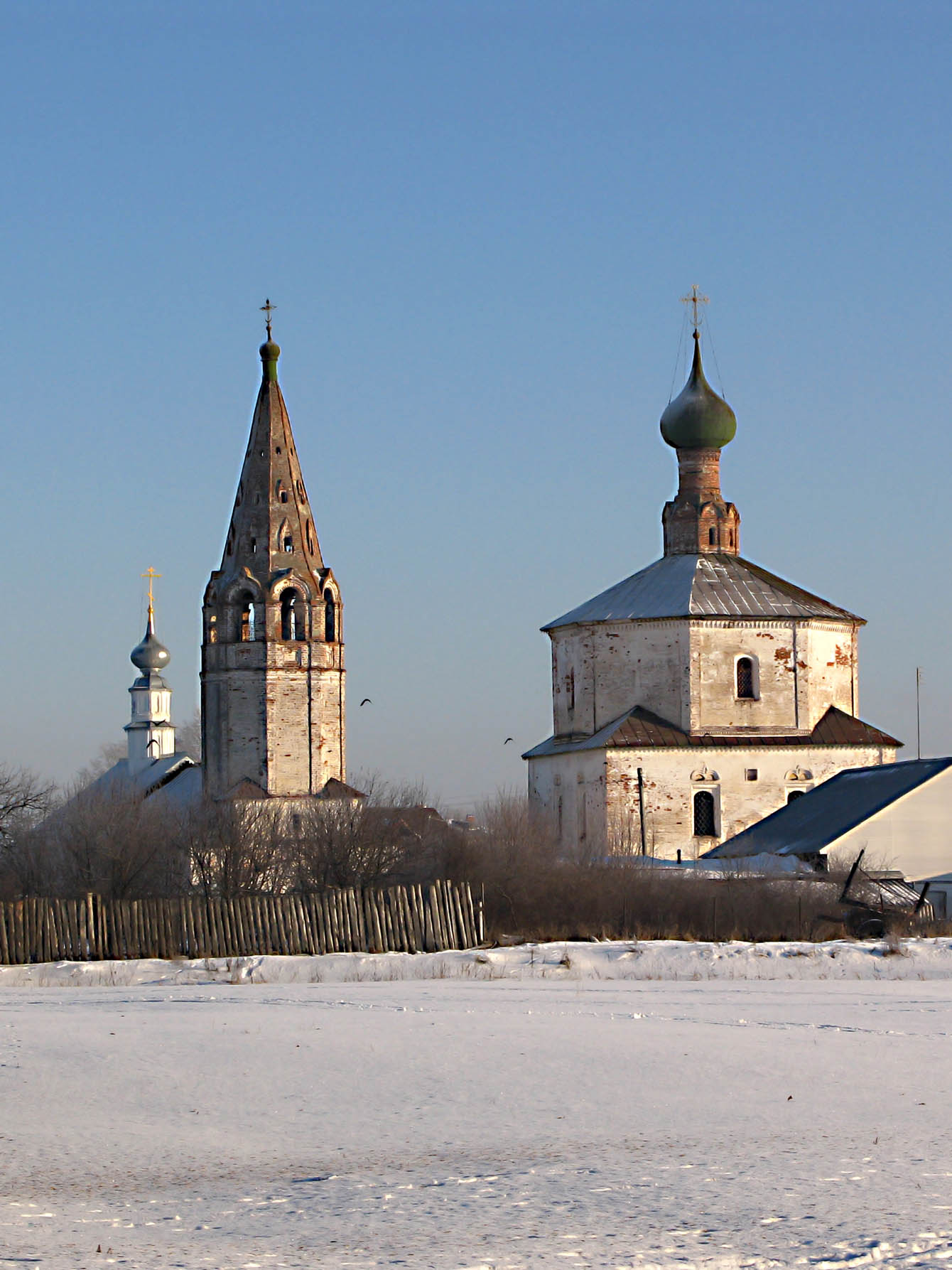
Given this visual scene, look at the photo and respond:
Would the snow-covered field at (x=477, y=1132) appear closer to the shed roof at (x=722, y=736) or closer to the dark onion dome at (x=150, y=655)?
the shed roof at (x=722, y=736)

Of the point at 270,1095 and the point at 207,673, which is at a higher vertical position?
the point at 207,673

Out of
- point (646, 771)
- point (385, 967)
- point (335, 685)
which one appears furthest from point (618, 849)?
point (385, 967)

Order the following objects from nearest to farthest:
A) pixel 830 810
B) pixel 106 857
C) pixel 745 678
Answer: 1. pixel 106 857
2. pixel 830 810
3. pixel 745 678

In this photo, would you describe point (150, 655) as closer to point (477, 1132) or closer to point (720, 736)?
point (720, 736)

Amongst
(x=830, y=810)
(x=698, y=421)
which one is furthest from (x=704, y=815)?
(x=698, y=421)

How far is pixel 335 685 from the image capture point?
4872cm

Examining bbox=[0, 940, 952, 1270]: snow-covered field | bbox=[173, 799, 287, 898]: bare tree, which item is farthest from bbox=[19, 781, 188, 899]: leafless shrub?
bbox=[0, 940, 952, 1270]: snow-covered field

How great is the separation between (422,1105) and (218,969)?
36.6ft

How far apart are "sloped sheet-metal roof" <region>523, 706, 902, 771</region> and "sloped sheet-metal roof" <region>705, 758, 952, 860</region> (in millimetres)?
1801

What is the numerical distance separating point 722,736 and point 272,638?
12716 millimetres

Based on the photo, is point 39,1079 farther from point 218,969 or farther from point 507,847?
point 507,847

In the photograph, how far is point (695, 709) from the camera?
43.9 meters

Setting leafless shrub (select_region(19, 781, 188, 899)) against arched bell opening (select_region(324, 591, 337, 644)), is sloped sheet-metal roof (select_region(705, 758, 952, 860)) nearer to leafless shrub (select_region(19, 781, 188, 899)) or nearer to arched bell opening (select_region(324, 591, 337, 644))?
leafless shrub (select_region(19, 781, 188, 899))

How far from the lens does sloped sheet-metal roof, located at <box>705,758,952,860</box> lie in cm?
3578
